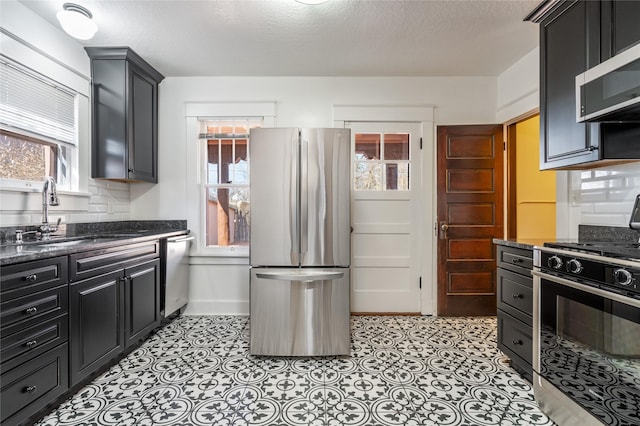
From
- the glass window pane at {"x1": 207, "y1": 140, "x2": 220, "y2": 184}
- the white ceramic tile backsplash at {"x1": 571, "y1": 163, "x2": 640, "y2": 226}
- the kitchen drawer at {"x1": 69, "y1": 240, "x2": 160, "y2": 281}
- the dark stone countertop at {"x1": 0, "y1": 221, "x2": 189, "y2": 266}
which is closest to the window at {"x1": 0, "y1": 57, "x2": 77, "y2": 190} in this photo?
the dark stone countertop at {"x1": 0, "y1": 221, "x2": 189, "y2": 266}

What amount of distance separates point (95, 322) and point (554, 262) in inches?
109

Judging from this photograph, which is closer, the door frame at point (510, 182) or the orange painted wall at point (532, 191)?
the door frame at point (510, 182)

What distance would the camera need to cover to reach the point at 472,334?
2.71 m

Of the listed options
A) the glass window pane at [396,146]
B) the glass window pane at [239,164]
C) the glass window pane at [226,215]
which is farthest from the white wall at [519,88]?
the glass window pane at [226,215]

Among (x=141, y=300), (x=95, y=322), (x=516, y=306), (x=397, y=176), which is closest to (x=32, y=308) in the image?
(x=95, y=322)

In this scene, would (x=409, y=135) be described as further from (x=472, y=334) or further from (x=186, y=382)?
(x=186, y=382)

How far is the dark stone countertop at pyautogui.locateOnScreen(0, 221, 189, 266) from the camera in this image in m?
1.51

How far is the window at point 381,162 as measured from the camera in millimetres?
3215

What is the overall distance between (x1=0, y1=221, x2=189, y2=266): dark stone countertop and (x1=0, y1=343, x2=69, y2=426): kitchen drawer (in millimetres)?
534

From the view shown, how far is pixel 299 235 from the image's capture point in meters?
2.23

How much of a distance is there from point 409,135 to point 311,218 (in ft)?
5.53

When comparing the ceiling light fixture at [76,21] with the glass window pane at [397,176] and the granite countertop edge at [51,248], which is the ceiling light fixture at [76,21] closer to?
the granite countertop edge at [51,248]

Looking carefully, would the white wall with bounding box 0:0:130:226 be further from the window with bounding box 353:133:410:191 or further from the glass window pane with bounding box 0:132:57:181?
the window with bounding box 353:133:410:191

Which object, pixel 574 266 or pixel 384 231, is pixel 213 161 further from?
pixel 574 266
